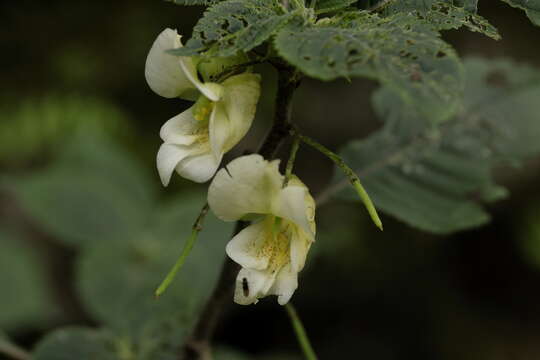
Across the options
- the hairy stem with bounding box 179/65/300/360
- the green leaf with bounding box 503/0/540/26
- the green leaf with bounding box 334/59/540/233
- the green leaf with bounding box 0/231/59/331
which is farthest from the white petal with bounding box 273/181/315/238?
the green leaf with bounding box 0/231/59/331

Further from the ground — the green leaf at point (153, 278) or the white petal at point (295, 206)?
the white petal at point (295, 206)

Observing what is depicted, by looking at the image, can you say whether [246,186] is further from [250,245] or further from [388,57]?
[388,57]

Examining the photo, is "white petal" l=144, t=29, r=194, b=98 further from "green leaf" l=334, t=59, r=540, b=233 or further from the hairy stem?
"green leaf" l=334, t=59, r=540, b=233

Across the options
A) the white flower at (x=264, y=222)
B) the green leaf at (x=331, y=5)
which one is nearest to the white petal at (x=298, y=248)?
the white flower at (x=264, y=222)

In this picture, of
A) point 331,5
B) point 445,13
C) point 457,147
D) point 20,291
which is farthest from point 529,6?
point 20,291

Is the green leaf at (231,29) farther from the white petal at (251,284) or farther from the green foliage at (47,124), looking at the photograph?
the green foliage at (47,124)
